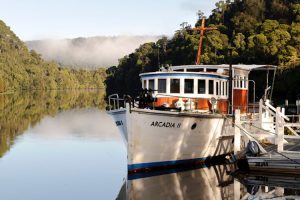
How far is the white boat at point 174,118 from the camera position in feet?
85.9

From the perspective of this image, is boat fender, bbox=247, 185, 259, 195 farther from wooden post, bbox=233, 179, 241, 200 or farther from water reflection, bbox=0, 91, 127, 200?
water reflection, bbox=0, 91, 127, 200

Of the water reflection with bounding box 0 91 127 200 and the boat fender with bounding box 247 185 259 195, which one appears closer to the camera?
the boat fender with bounding box 247 185 259 195

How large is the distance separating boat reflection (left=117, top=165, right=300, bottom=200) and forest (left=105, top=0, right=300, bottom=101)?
50.8ft

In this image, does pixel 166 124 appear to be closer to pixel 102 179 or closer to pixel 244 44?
pixel 102 179

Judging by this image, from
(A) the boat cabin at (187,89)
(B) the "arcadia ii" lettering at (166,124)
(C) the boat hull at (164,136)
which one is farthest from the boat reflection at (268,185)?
(A) the boat cabin at (187,89)

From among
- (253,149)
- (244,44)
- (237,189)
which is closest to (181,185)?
(237,189)

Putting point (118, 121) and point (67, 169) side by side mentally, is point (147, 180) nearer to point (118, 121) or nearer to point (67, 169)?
point (118, 121)

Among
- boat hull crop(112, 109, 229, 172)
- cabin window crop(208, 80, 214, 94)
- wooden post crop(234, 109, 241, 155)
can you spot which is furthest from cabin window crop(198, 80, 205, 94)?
wooden post crop(234, 109, 241, 155)

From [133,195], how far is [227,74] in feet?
43.7

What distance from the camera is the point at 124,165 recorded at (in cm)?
3127

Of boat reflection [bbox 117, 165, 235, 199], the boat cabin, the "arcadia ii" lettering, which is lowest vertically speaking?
boat reflection [bbox 117, 165, 235, 199]

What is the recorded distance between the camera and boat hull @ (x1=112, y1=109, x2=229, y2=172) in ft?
85.4

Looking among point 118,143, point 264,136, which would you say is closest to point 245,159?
point 264,136

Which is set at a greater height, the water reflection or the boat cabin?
the boat cabin
